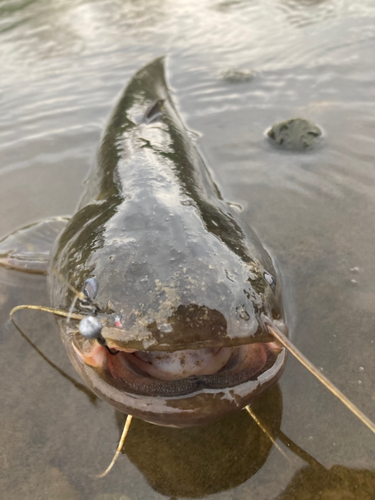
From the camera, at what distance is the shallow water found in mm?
1755

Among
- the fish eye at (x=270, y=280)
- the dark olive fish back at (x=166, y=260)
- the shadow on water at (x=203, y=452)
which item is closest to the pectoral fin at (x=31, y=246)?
the dark olive fish back at (x=166, y=260)

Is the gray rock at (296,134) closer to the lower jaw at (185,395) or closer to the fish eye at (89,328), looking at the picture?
the lower jaw at (185,395)

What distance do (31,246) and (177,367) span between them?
73.1 inches

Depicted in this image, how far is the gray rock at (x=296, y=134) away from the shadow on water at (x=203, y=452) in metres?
2.92

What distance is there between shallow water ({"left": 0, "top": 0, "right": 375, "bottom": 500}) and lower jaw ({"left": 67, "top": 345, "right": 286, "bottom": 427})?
0.42 metres

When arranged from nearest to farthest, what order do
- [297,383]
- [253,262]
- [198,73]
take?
[253,262]
[297,383]
[198,73]

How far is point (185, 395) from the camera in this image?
1526mm

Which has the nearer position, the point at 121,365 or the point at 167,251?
the point at 121,365

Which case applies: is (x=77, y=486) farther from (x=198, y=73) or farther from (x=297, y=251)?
(x=198, y=73)

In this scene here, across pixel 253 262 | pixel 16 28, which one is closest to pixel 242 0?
pixel 16 28

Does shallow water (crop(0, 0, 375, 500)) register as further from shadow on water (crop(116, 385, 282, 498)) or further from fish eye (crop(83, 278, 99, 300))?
fish eye (crop(83, 278, 99, 300))

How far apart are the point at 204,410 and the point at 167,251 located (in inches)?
27.6

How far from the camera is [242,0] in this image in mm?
9148

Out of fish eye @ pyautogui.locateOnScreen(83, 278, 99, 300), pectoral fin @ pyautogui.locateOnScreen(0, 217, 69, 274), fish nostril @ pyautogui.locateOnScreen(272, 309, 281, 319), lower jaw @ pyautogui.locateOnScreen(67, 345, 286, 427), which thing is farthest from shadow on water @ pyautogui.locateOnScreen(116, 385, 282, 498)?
pectoral fin @ pyautogui.locateOnScreen(0, 217, 69, 274)
